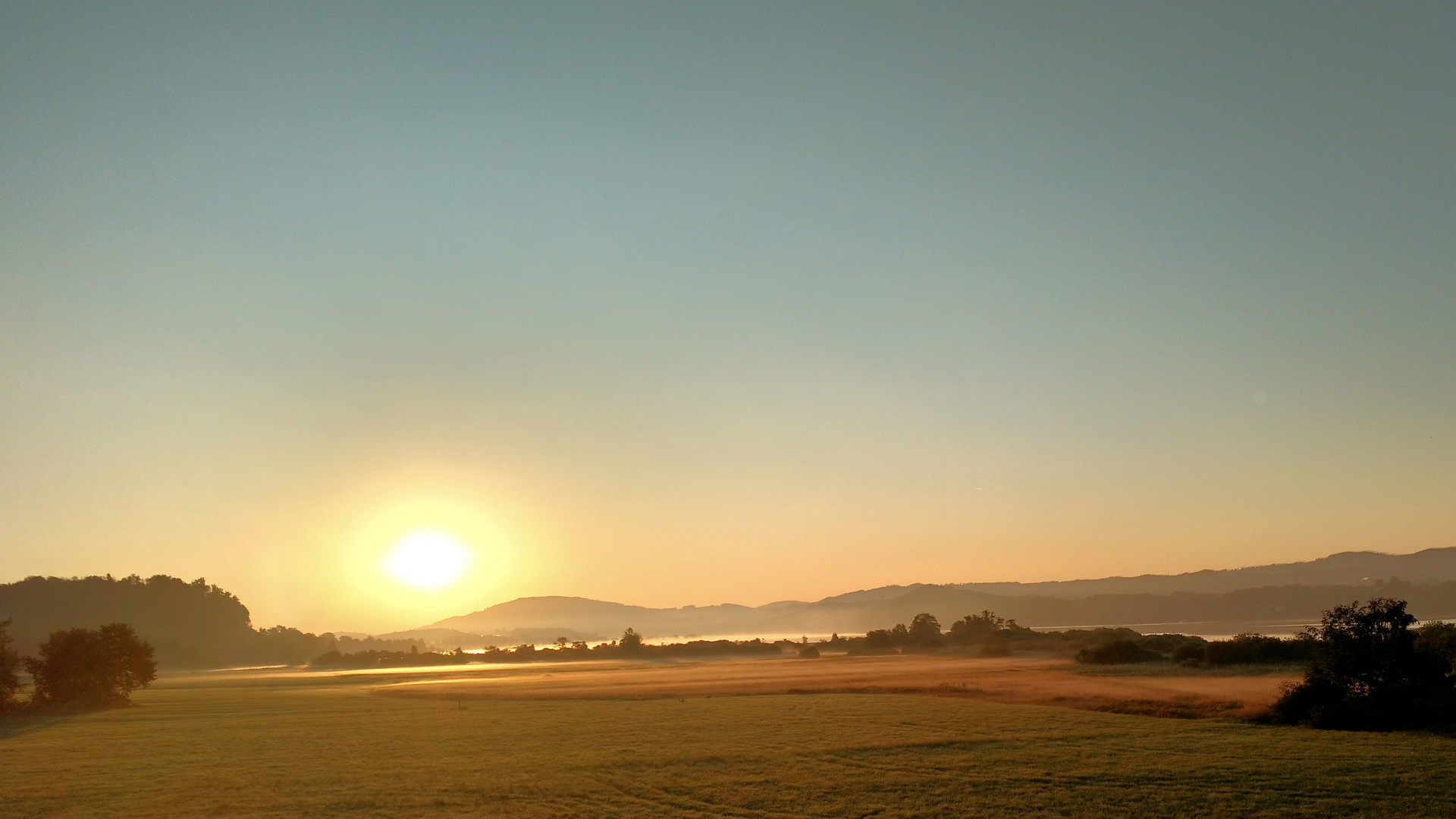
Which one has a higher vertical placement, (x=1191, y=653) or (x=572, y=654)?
(x=1191, y=653)

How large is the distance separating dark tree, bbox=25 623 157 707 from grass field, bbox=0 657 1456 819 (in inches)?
573

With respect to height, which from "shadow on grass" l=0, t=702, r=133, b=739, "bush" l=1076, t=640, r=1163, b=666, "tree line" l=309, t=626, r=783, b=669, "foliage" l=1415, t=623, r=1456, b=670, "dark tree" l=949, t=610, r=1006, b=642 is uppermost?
"foliage" l=1415, t=623, r=1456, b=670

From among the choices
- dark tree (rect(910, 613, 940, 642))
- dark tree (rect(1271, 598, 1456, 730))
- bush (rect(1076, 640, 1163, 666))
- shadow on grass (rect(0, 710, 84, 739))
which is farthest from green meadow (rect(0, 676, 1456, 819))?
dark tree (rect(910, 613, 940, 642))

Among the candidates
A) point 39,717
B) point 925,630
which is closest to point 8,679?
point 39,717

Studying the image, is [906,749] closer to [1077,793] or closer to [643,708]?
[1077,793]

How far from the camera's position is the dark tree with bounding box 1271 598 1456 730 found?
90.4ft

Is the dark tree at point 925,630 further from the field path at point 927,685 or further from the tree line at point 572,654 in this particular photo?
the field path at point 927,685

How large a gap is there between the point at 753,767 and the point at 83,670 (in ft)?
179

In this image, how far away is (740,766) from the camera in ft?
76.6

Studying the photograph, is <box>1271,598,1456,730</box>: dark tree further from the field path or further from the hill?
the hill

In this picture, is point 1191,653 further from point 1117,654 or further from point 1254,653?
point 1254,653

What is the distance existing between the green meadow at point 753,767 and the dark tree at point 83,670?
19.6 meters

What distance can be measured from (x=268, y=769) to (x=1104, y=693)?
36.2 metres

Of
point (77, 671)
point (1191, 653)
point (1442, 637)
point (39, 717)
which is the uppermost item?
point (77, 671)
